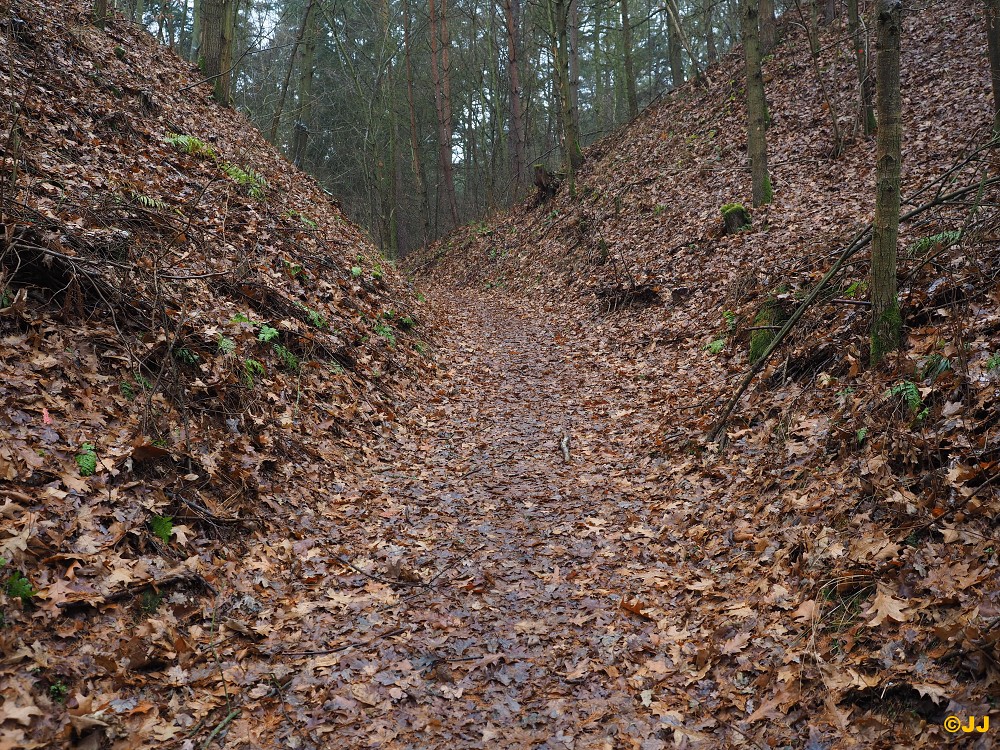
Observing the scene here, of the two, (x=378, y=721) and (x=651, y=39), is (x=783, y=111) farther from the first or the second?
(x=651, y=39)

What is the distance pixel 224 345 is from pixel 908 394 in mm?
6456

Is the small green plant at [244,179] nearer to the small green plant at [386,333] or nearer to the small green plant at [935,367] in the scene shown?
the small green plant at [386,333]

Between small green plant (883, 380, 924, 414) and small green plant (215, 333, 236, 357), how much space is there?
634cm

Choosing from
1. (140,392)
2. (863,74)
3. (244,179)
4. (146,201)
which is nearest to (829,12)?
(863,74)

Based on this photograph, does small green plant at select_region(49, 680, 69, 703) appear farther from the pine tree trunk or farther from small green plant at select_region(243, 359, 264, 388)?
the pine tree trunk

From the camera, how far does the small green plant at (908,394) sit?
473 centimetres

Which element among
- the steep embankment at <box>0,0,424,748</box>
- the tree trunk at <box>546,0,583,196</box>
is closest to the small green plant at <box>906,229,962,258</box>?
the steep embankment at <box>0,0,424,748</box>

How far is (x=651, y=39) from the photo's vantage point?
32281 millimetres

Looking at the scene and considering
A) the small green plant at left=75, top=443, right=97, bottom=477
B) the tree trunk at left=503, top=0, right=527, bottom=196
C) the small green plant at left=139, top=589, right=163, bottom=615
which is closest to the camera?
the small green plant at left=139, top=589, right=163, bottom=615

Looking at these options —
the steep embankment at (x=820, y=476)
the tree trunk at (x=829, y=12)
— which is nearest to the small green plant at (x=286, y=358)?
the steep embankment at (x=820, y=476)

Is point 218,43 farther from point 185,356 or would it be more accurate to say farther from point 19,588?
point 19,588

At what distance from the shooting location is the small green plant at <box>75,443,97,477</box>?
4441 millimetres

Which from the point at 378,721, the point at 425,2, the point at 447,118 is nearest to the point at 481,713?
the point at 378,721

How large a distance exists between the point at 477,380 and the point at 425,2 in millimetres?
23051
